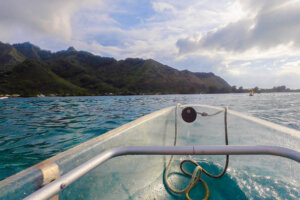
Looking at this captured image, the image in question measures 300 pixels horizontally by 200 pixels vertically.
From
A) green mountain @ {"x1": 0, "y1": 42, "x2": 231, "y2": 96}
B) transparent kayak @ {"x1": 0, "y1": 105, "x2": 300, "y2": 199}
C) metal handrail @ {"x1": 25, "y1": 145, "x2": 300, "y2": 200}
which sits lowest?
transparent kayak @ {"x1": 0, "y1": 105, "x2": 300, "y2": 199}

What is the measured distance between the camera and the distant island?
7531cm

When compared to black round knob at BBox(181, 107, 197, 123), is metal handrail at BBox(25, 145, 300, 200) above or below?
above

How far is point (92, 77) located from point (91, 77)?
90cm

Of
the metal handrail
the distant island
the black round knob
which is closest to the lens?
the metal handrail

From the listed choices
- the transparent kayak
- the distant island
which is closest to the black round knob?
the transparent kayak

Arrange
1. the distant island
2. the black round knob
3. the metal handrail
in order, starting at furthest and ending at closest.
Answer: the distant island < the black round knob < the metal handrail

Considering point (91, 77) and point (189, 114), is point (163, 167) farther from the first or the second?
point (91, 77)

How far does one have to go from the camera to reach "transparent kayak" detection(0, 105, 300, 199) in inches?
33.8

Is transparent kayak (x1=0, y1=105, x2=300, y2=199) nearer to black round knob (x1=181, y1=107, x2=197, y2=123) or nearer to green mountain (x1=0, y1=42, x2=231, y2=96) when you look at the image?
black round knob (x1=181, y1=107, x2=197, y2=123)

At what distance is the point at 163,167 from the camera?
2.47m

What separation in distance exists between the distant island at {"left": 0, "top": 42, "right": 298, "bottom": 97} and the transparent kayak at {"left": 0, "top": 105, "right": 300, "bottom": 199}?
75023mm

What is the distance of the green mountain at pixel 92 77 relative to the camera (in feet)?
251

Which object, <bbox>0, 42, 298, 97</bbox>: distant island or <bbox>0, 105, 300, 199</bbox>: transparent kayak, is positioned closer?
<bbox>0, 105, 300, 199</bbox>: transparent kayak

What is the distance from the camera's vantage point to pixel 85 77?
379ft
